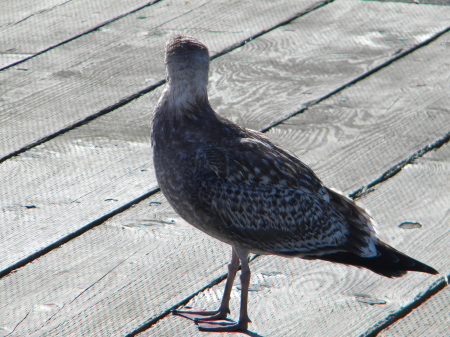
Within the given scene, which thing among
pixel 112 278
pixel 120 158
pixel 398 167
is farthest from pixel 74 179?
pixel 398 167

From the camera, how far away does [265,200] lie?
12.4 ft

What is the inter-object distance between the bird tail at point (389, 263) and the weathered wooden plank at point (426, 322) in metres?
0.15

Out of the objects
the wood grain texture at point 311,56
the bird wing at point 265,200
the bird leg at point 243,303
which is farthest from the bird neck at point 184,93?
the wood grain texture at point 311,56

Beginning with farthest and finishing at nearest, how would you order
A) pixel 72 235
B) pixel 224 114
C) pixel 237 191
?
pixel 224 114 → pixel 72 235 → pixel 237 191

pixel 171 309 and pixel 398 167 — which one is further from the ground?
pixel 398 167

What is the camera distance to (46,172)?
4680 millimetres

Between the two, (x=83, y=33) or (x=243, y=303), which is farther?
(x=83, y=33)

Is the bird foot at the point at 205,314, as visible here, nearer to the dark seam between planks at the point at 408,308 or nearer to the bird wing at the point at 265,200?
the bird wing at the point at 265,200

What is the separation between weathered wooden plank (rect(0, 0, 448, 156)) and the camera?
5.43 m

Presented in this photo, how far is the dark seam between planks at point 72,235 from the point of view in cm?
389

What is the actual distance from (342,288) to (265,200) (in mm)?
509

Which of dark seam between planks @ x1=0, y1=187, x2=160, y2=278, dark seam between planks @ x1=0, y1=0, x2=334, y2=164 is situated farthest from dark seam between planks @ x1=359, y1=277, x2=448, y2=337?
dark seam between planks @ x1=0, y1=0, x2=334, y2=164

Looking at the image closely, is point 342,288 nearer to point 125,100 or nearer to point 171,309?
point 171,309

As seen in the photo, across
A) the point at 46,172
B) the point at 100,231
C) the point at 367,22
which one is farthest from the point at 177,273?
the point at 367,22
